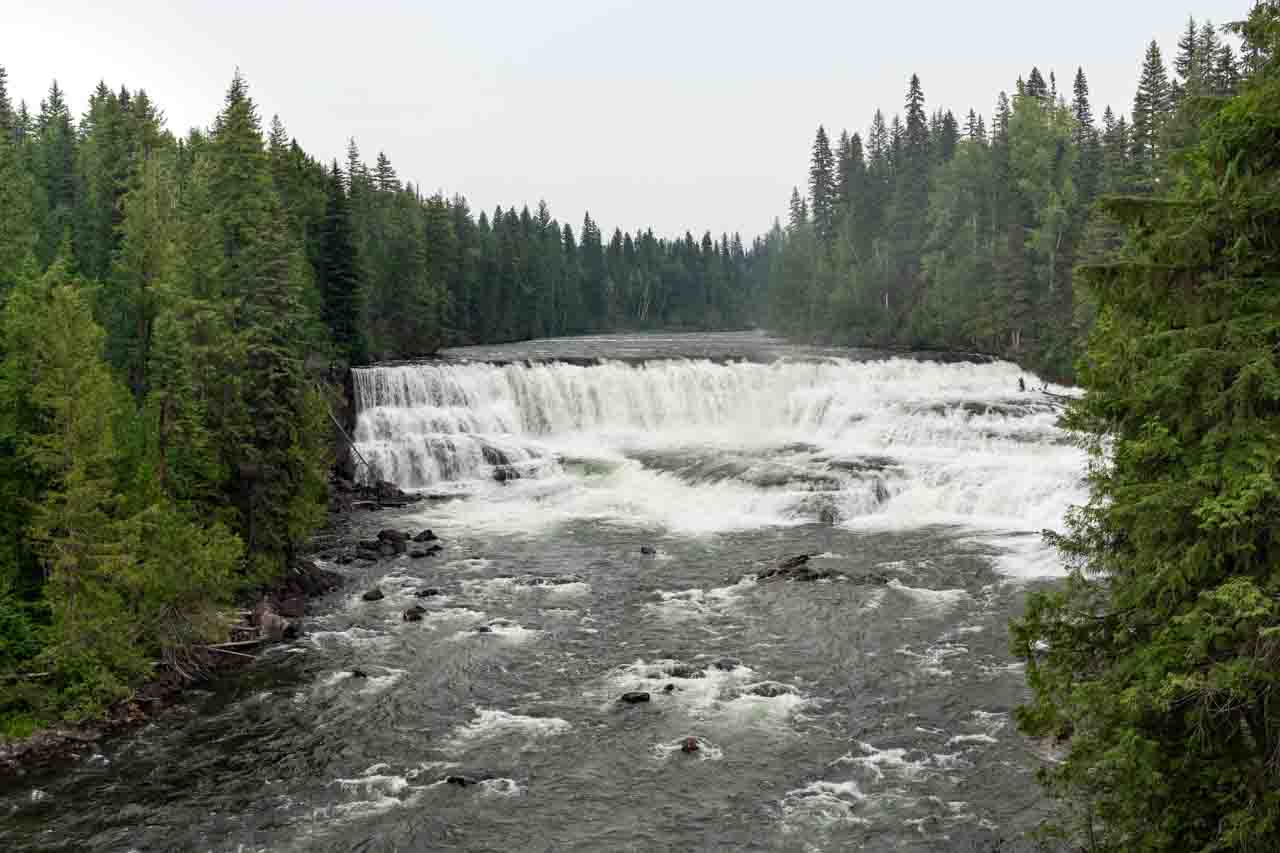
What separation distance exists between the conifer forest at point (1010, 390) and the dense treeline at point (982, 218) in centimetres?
55

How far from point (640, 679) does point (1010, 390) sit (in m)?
40.1

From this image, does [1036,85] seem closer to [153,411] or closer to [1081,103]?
[1081,103]

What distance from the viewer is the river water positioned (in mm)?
15719

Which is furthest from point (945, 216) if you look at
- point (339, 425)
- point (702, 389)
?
point (339, 425)

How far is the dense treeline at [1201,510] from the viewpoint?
26.9 ft

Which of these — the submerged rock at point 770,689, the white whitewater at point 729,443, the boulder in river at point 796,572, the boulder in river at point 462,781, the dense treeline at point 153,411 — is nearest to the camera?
the boulder in river at point 462,781

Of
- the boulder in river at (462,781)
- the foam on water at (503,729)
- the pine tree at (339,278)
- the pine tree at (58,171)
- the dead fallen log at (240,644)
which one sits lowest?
the boulder in river at (462,781)

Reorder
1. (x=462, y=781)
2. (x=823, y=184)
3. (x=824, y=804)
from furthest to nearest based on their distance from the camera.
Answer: (x=823, y=184)
(x=462, y=781)
(x=824, y=804)

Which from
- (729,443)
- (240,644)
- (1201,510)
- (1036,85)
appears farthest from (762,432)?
(1036,85)

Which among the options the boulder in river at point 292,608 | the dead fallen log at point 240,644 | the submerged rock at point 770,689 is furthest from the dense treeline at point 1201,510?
the boulder in river at point 292,608

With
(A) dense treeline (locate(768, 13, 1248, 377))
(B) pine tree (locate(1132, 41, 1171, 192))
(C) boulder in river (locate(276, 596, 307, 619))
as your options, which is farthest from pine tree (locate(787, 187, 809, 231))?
(C) boulder in river (locate(276, 596, 307, 619))

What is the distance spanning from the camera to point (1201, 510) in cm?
823

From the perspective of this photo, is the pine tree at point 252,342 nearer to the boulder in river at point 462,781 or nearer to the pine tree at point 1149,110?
the boulder in river at point 462,781

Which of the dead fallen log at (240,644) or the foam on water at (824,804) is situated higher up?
the dead fallen log at (240,644)
